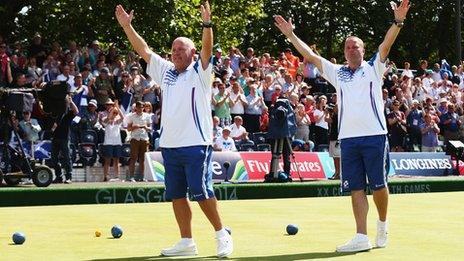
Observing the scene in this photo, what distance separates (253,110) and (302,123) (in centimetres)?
107

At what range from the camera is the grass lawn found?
8008 millimetres

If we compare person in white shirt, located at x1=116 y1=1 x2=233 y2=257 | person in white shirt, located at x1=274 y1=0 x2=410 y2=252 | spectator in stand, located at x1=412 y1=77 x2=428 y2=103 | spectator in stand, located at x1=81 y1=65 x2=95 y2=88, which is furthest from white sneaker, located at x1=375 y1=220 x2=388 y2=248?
spectator in stand, located at x1=412 y1=77 x2=428 y2=103

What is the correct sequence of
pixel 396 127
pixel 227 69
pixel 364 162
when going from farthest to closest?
pixel 396 127 → pixel 227 69 → pixel 364 162

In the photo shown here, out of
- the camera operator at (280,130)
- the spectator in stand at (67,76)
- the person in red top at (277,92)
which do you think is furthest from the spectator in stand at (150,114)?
the person in red top at (277,92)

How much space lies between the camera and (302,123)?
21625 mm

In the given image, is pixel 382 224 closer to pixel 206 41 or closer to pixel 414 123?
pixel 206 41

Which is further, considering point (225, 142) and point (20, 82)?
point (225, 142)

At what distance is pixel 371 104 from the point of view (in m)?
8.41

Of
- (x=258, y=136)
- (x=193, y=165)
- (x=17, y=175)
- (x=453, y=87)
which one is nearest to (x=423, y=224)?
(x=193, y=165)

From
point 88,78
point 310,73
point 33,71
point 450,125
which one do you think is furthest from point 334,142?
point 33,71

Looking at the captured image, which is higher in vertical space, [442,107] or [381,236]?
[442,107]

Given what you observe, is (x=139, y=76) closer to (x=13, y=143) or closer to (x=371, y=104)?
(x=13, y=143)

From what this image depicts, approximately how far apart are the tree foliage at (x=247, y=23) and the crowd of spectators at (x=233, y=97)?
162 inches

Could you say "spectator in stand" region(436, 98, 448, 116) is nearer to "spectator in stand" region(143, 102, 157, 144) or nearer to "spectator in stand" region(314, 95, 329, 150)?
"spectator in stand" region(314, 95, 329, 150)
